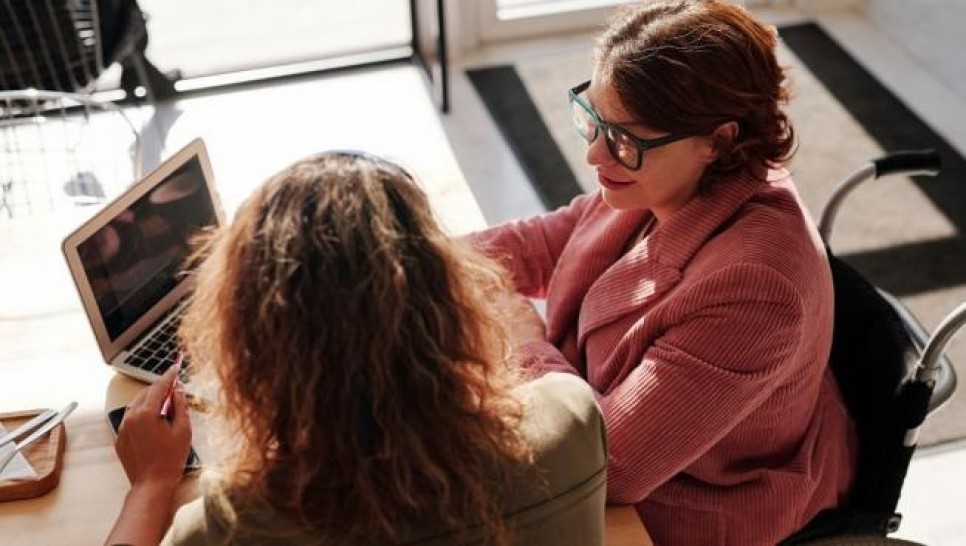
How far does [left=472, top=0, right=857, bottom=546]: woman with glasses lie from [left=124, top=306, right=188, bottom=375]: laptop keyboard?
486 mm

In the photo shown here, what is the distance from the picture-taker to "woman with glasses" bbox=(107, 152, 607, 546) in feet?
3.34

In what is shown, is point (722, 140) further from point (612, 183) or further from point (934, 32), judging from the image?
A: point (934, 32)

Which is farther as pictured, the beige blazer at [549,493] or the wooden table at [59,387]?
the wooden table at [59,387]

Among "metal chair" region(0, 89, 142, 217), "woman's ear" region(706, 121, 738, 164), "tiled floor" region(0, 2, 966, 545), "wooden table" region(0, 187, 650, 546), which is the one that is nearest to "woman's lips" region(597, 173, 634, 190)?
"woman's ear" region(706, 121, 738, 164)

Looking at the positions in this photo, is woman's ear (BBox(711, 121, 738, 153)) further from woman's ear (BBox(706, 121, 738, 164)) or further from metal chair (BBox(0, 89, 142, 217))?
metal chair (BBox(0, 89, 142, 217))

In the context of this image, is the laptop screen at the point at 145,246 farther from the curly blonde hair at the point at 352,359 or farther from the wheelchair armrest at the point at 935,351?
the wheelchair armrest at the point at 935,351

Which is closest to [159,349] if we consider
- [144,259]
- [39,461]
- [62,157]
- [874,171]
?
[144,259]

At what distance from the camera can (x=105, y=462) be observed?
1452 mm

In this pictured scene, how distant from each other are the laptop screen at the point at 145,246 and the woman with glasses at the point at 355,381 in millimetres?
469

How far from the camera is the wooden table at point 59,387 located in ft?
4.51

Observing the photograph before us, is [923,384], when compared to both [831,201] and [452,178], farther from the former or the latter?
[452,178]

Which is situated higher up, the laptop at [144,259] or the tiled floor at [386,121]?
the laptop at [144,259]

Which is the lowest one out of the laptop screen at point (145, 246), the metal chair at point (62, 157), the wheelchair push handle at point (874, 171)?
the metal chair at point (62, 157)

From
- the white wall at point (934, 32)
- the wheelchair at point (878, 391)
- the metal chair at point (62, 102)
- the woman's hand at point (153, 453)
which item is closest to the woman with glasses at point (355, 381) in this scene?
the woman's hand at point (153, 453)
